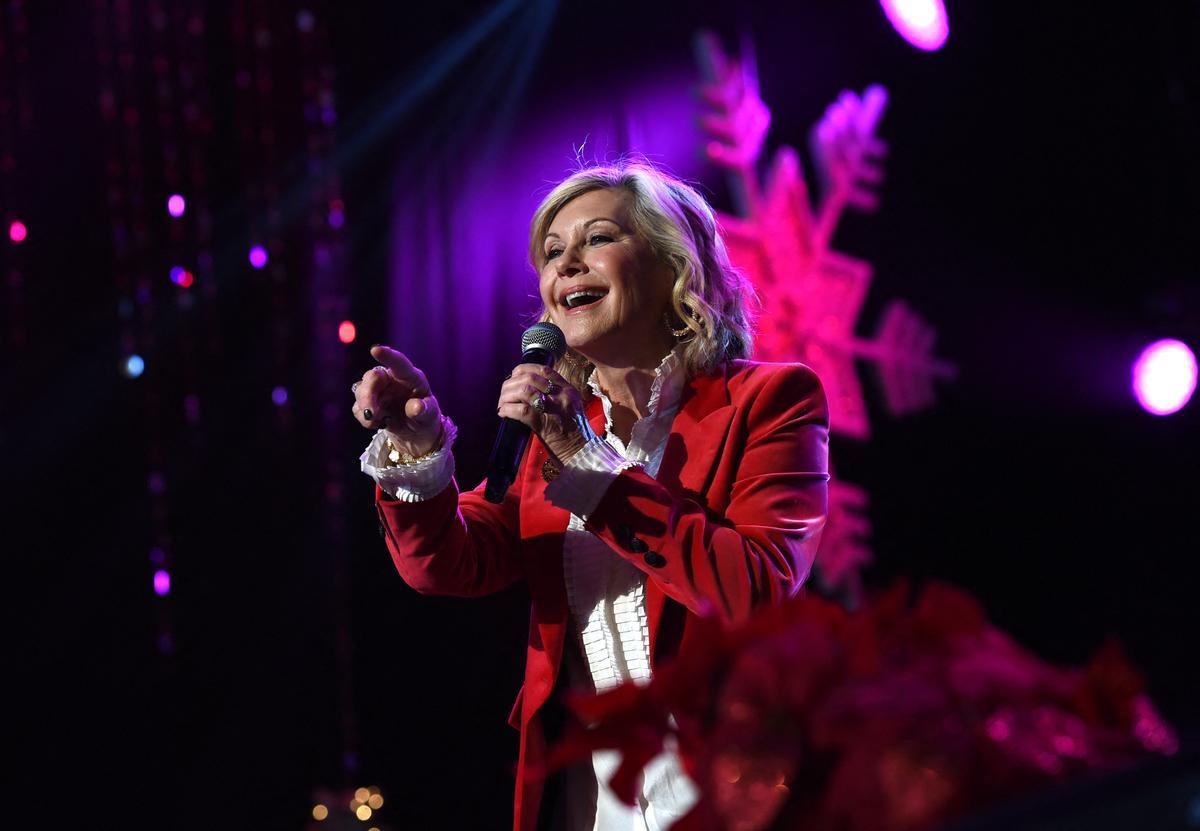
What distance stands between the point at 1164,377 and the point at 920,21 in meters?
1.57

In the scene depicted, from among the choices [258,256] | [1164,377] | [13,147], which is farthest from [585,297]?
[1164,377]

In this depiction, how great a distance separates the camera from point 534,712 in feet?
4.79

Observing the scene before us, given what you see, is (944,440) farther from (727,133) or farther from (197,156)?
(197,156)

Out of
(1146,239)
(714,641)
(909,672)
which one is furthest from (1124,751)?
(1146,239)

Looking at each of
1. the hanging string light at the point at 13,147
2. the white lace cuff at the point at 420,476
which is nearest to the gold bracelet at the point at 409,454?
the white lace cuff at the point at 420,476

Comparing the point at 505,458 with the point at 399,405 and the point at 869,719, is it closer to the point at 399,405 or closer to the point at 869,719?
the point at 399,405

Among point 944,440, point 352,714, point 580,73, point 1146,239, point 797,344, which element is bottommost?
point 352,714

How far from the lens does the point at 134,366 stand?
3314mm

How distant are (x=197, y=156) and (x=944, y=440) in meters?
2.62

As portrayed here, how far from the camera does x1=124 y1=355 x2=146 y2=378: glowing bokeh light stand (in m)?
3.31

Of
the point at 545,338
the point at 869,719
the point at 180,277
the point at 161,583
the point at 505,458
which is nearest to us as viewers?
the point at 869,719

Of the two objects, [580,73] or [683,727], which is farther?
[580,73]

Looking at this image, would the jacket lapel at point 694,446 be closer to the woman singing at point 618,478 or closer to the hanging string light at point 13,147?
the woman singing at point 618,478

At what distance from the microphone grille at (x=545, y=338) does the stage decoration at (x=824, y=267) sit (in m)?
2.26
